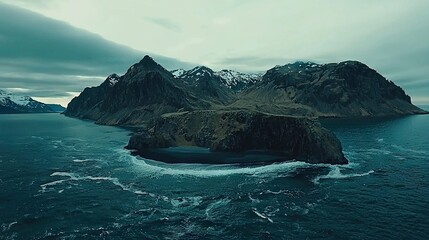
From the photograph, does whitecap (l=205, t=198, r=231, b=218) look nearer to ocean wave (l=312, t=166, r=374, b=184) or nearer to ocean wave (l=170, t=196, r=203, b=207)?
ocean wave (l=170, t=196, r=203, b=207)

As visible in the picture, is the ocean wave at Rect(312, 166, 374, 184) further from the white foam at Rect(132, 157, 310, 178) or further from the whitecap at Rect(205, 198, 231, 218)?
the whitecap at Rect(205, 198, 231, 218)

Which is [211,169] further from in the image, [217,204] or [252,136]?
[252,136]

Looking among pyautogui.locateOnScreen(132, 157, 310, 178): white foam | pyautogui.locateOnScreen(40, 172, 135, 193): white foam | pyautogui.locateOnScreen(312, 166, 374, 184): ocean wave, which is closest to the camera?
pyautogui.locateOnScreen(40, 172, 135, 193): white foam

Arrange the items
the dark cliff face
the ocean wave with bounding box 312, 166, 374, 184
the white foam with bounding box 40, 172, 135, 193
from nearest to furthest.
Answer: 1. the white foam with bounding box 40, 172, 135, 193
2. the ocean wave with bounding box 312, 166, 374, 184
3. the dark cliff face

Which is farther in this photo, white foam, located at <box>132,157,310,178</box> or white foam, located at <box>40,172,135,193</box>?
white foam, located at <box>132,157,310,178</box>

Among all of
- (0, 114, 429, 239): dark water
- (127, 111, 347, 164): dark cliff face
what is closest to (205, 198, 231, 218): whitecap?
(0, 114, 429, 239): dark water

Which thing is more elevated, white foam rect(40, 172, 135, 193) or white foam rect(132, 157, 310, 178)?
white foam rect(132, 157, 310, 178)

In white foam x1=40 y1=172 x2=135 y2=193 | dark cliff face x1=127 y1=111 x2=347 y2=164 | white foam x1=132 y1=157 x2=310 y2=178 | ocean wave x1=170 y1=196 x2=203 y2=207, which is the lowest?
ocean wave x1=170 y1=196 x2=203 y2=207
